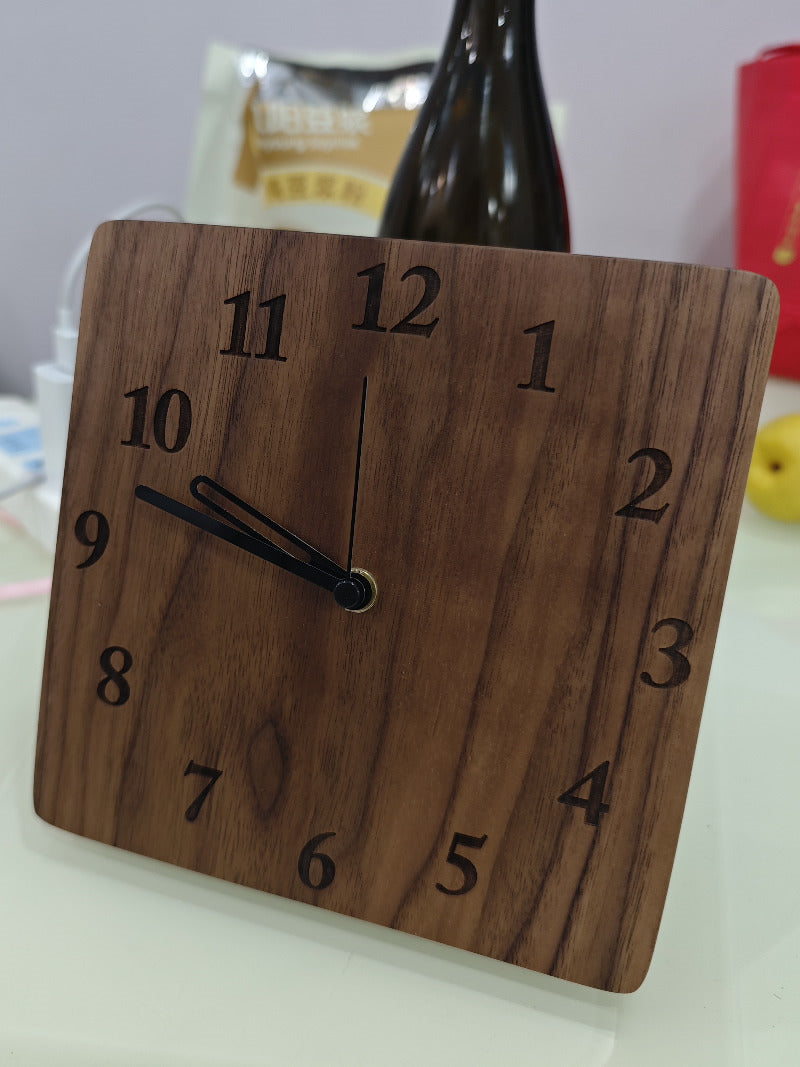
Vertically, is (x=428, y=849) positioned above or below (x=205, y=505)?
below

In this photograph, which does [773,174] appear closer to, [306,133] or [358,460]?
[306,133]

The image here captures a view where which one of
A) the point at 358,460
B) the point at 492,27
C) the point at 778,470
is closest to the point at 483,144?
the point at 492,27

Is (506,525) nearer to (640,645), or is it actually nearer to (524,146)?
(640,645)

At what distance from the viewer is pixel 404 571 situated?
0.40 meters

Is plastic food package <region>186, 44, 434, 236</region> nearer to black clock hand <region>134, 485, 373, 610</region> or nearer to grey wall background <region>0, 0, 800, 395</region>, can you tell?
grey wall background <region>0, 0, 800, 395</region>

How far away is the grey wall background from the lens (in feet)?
3.00

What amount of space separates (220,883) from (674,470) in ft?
1.06

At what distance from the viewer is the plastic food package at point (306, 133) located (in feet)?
3.19

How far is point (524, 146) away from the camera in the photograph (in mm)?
637

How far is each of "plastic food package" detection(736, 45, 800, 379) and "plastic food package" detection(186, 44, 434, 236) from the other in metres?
0.38

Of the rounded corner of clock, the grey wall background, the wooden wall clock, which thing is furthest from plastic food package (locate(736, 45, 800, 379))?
the rounded corner of clock

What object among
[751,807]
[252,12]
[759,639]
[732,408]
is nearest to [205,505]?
[732,408]

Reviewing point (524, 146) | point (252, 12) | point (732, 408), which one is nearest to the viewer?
point (732, 408)

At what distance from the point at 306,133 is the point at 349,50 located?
135 mm
